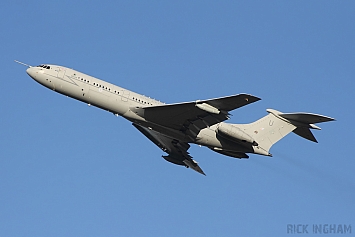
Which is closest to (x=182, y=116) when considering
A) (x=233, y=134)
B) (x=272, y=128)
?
(x=233, y=134)

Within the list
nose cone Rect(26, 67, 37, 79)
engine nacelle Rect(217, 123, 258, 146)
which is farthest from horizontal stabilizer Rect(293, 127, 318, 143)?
nose cone Rect(26, 67, 37, 79)

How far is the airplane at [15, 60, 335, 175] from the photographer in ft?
127

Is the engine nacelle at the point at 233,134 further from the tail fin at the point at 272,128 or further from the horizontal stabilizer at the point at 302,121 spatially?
the horizontal stabilizer at the point at 302,121

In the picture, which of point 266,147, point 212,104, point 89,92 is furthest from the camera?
point 266,147

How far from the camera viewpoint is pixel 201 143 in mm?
41750

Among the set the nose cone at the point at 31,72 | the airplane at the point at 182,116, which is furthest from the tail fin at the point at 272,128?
the nose cone at the point at 31,72

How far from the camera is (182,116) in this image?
39.2 metres

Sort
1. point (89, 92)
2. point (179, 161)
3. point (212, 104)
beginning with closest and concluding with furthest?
point (212, 104)
point (89, 92)
point (179, 161)

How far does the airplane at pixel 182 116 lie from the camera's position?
3869cm

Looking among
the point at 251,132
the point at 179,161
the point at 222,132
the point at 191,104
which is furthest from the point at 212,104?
the point at 179,161

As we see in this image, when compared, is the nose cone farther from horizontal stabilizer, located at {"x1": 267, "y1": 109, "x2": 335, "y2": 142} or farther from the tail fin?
horizontal stabilizer, located at {"x1": 267, "y1": 109, "x2": 335, "y2": 142}

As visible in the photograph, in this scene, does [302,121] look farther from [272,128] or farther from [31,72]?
[31,72]

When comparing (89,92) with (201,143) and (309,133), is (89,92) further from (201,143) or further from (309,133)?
(309,133)

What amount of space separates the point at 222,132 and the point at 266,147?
418cm
